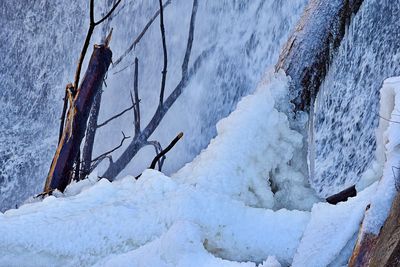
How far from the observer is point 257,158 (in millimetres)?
1021

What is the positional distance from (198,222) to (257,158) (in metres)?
0.18

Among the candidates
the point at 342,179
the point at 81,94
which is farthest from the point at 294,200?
the point at 342,179

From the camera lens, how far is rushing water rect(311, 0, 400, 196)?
3062 millimetres

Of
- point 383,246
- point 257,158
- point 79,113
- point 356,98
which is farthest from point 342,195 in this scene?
point 356,98

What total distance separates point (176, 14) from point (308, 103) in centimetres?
298

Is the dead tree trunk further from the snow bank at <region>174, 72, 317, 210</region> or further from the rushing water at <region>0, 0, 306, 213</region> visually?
the rushing water at <region>0, 0, 306, 213</region>

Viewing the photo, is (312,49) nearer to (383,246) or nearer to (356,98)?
(383,246)

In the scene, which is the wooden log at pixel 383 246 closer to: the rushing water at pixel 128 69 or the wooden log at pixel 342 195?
the wooden log at pixel 342 195

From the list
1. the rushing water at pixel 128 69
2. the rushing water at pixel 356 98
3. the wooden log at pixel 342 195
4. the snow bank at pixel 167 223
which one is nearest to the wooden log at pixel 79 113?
the snow bank at pixel 167 223

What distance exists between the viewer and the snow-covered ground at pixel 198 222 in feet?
2.61

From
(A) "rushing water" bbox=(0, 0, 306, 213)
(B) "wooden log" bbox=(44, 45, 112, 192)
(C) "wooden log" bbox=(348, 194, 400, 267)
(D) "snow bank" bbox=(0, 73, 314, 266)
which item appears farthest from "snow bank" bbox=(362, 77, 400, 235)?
(A) "rushing water" bbox=(0, 0, 306, 213)

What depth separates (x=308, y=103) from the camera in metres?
1.08

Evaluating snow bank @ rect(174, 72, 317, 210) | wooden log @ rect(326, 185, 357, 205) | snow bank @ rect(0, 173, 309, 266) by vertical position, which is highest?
snow bank @ rect(174, 72, 317, 210)

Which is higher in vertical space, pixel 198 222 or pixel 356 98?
Result: pixel 356 98
